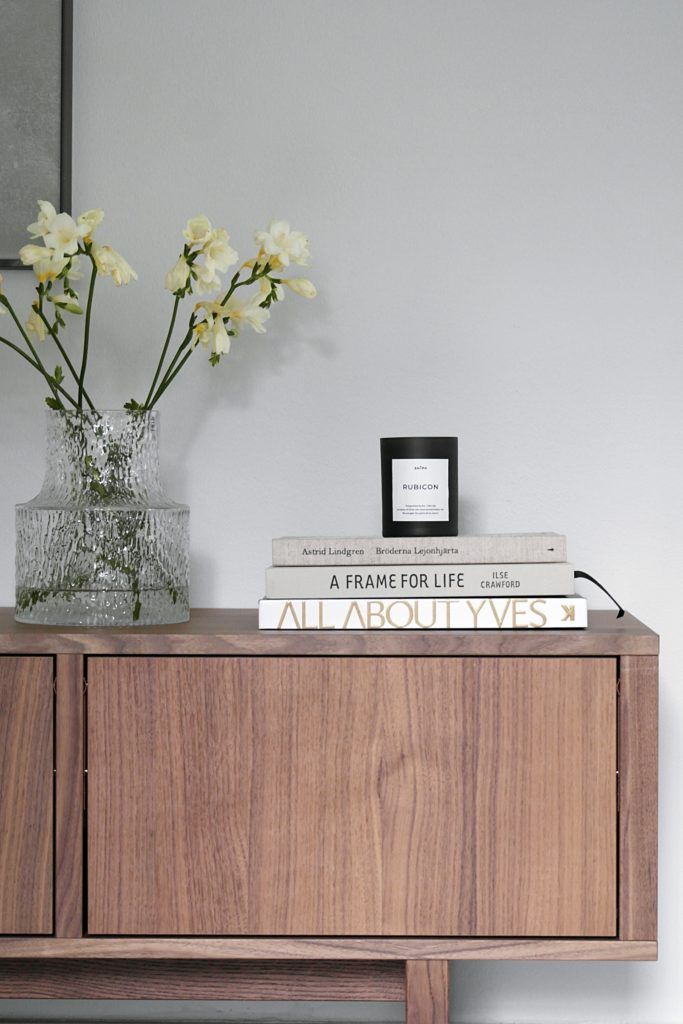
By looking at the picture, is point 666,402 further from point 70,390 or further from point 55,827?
point 55,827

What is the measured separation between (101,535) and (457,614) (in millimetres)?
409

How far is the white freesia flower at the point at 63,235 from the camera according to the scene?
1.15 m

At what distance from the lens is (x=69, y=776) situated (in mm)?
1085

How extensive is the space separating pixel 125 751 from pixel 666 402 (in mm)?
849

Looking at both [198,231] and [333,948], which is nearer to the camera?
[333,948]

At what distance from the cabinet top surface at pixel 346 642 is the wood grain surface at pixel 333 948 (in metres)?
0.31

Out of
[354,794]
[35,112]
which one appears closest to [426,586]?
[354,794]

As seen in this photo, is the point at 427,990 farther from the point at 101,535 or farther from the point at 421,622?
the point at 101,535

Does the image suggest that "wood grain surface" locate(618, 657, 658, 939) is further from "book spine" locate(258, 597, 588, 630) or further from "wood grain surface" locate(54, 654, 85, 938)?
"wood grain surface" locate(54, 654, 85, 938)

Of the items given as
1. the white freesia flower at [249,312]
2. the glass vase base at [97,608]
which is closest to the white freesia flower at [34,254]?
the white freesia flower at [249,312]

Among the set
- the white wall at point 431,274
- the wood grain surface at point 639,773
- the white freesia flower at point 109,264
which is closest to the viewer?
the wood grain surface at point 639,773

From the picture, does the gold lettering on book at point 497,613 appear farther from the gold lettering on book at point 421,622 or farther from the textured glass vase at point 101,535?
the textured glass vase at point 101,535

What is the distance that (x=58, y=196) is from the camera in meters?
1.42

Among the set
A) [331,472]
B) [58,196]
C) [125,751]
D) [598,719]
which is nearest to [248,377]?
[331,472]
